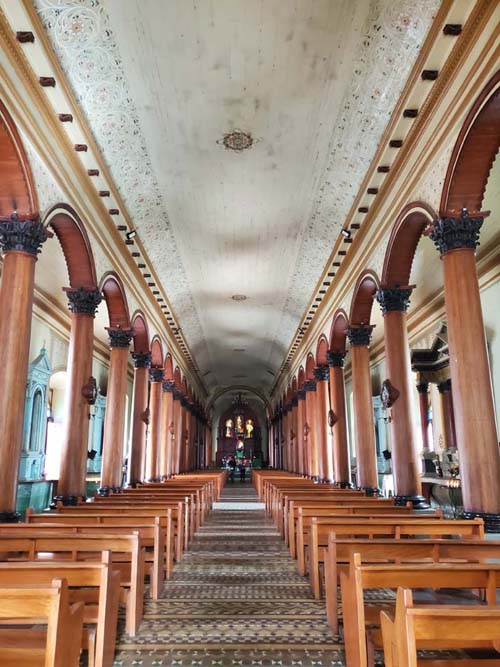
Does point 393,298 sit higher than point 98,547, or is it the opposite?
point 393,298

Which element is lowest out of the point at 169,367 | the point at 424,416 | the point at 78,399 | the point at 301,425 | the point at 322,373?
the point at 78,399

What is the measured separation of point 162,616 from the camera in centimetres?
404

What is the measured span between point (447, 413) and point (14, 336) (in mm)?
9836

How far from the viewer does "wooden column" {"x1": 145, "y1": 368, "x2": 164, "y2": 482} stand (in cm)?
1501

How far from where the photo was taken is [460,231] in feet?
20.3

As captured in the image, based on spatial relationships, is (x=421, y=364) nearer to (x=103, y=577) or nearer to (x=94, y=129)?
(x=94, y=129)

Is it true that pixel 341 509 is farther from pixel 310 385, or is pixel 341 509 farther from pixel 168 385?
pixel 168 385

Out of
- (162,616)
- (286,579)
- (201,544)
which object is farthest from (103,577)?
(201,544)

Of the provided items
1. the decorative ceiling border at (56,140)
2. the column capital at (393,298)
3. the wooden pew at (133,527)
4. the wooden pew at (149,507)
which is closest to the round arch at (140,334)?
the decorative ceiling border at (56,140)

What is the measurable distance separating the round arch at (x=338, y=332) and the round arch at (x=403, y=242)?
3585mm

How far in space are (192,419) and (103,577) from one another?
23.7 m

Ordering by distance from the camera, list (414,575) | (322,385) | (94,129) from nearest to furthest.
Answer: (414,575) → (94,129) → (322,385)

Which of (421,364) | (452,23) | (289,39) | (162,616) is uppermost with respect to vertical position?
(289,39)

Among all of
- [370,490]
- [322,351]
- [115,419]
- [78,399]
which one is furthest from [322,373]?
[78,399]
